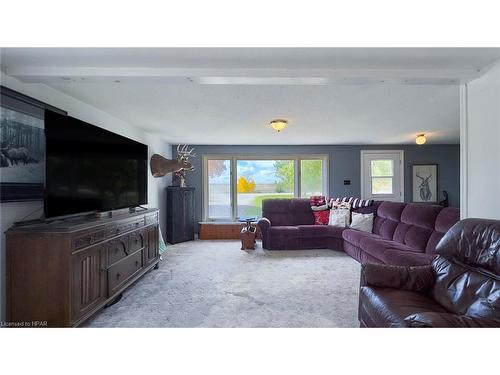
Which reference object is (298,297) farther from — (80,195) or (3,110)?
(3,110)

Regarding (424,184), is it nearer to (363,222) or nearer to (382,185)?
(382,185)

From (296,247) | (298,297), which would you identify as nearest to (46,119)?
(298,297)

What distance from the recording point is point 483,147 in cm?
213

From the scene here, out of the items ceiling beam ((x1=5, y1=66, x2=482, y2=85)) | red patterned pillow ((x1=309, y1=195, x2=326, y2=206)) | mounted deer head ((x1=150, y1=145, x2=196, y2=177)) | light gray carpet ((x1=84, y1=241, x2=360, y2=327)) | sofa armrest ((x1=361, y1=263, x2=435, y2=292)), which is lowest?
light gray carpet ((x1=84, y1=241, x2=360, y2=327))

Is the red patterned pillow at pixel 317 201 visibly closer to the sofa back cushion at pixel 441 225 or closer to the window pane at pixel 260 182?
the window pane at pixel 260 182

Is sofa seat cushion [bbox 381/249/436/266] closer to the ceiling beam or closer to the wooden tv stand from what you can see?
the ceiling beam

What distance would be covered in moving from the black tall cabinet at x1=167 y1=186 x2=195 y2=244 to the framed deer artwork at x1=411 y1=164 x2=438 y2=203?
5301 millimetres

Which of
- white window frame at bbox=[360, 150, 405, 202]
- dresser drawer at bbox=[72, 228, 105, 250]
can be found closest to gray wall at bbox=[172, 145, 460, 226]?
white window frame at bbox=[360, 150, 405, 202]

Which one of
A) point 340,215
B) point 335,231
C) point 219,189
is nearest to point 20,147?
point 219,189

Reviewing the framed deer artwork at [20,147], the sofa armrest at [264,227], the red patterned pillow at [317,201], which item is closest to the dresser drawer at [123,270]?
the framed deer artwork at [20,147]

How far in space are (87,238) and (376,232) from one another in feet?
13.7

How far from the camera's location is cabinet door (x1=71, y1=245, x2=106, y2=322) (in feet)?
6.55

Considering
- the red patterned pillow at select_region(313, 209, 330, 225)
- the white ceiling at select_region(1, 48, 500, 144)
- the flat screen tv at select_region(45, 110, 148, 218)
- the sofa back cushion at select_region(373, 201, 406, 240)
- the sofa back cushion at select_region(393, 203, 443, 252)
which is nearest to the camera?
the white ceiling at select_region(1, 48, 500, 144)

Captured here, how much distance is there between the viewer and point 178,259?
4.07 meters
